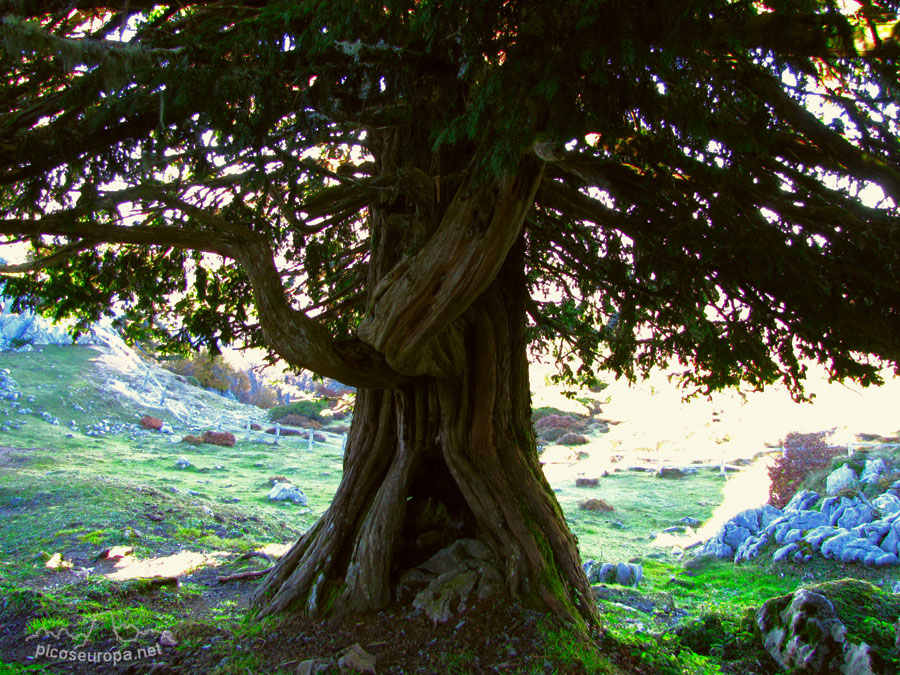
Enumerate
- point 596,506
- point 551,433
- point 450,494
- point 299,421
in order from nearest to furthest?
1. point 450,494
2. point 596,506
3. point 551,433
4. point 299,421

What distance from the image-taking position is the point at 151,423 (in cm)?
2166

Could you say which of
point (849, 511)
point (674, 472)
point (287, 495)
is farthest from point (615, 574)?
point (674, 472)

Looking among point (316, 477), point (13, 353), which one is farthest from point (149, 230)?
point (13, 353)

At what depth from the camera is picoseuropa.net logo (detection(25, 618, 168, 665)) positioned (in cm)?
361

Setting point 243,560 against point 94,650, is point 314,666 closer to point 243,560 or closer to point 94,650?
point 94,650

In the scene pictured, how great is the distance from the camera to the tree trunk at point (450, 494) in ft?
14.3

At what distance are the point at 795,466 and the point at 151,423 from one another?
72.9 ft

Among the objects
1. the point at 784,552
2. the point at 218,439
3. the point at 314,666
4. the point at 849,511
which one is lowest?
the point at 218,439

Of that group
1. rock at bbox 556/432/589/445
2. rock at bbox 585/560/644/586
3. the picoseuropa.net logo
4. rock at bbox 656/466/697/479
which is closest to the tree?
the picoseuropa.net logo

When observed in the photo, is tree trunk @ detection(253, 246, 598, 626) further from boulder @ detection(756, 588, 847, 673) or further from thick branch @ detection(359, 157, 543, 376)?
boulder @ detection(756, 588, 847, 673)

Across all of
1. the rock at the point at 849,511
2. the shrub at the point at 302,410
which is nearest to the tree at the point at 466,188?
the rock at the point at 849,511

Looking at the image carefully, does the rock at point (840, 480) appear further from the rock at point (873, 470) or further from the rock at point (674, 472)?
the rock at point (674, 472)

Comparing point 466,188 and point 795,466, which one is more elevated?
point 466,188

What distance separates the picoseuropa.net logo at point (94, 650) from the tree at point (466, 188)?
3.28ft
